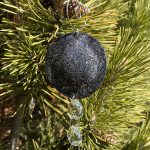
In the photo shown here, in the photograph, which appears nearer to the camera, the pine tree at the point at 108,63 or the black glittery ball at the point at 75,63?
the black glittery ball at the point at 75,63

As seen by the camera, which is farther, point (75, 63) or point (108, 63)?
point (108, 63)

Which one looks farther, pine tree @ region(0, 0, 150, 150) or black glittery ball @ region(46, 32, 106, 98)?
pine tree @ region(0, 0, 150, 150)

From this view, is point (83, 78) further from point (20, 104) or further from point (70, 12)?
point (20, 104)

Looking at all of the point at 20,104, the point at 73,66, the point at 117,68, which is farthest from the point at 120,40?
the point at 20,104

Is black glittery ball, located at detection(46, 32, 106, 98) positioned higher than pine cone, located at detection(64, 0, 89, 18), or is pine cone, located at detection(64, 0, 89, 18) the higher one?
pine cone, located at detection(64, 0, 89, 18)

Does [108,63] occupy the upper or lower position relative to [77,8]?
lower
